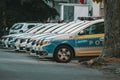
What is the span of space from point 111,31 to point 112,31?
0.13 feet

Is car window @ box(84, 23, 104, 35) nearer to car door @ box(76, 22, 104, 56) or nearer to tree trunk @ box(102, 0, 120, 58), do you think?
car door @ box(76, 22, 104, 56)

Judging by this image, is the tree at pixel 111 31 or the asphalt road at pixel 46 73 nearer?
the asphalt road at pixel 46 73

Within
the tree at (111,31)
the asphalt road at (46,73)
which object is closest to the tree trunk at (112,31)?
the tree at (111,31)

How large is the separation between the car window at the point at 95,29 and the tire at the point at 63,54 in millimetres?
1050

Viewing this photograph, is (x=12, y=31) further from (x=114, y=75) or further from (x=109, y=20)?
(x=114, y=75)

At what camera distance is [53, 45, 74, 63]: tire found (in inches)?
795

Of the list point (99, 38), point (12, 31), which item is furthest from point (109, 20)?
point (12, 31)

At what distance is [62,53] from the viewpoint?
66.5 feet

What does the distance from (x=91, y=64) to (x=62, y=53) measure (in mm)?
2197

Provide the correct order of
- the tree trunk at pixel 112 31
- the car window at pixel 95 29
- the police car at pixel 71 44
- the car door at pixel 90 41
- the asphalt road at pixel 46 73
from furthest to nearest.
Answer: the car window at pixel 95 29 → the car door at pixel 90 41 → the police car at pixel 71 44 → the tree trunk at pixel 112 31 → the asphalt road at pixel 46 73

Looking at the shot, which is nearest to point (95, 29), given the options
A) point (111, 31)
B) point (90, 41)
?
point (90, 41)

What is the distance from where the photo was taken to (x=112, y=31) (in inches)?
775

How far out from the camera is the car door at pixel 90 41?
66.5 ft

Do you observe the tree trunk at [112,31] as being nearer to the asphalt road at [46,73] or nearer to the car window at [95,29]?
the car window at [95,29]
